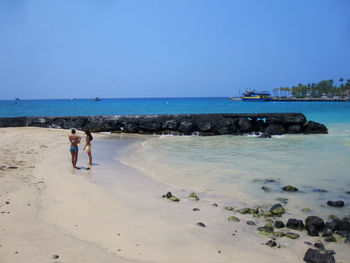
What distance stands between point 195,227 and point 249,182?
3.69 m

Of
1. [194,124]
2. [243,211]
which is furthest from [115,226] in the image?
[194,124]

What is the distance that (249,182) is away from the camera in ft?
28.9

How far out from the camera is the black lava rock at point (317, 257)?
4262mm

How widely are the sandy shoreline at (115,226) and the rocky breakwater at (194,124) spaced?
47.3 feet

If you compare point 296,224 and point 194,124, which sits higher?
point 194,124

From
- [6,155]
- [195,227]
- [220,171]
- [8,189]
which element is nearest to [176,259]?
[195,227]

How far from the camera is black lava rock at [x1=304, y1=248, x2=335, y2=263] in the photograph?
426 centimetres

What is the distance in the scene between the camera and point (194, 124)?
2275cm

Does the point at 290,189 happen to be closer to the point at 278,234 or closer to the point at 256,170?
the point at 256,170

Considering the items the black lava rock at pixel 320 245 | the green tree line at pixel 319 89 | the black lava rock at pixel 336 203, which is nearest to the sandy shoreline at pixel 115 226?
the black lava rock at pixel 320 245

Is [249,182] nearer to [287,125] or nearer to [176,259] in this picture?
[176,259]

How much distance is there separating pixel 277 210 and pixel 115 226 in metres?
3.08

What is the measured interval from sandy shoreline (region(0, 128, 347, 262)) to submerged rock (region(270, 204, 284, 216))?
0.49 m

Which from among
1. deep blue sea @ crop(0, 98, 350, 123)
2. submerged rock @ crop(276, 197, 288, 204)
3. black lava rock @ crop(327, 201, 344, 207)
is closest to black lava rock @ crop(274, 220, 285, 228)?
submerged rock @ crop(276, 197, 288, 204)
